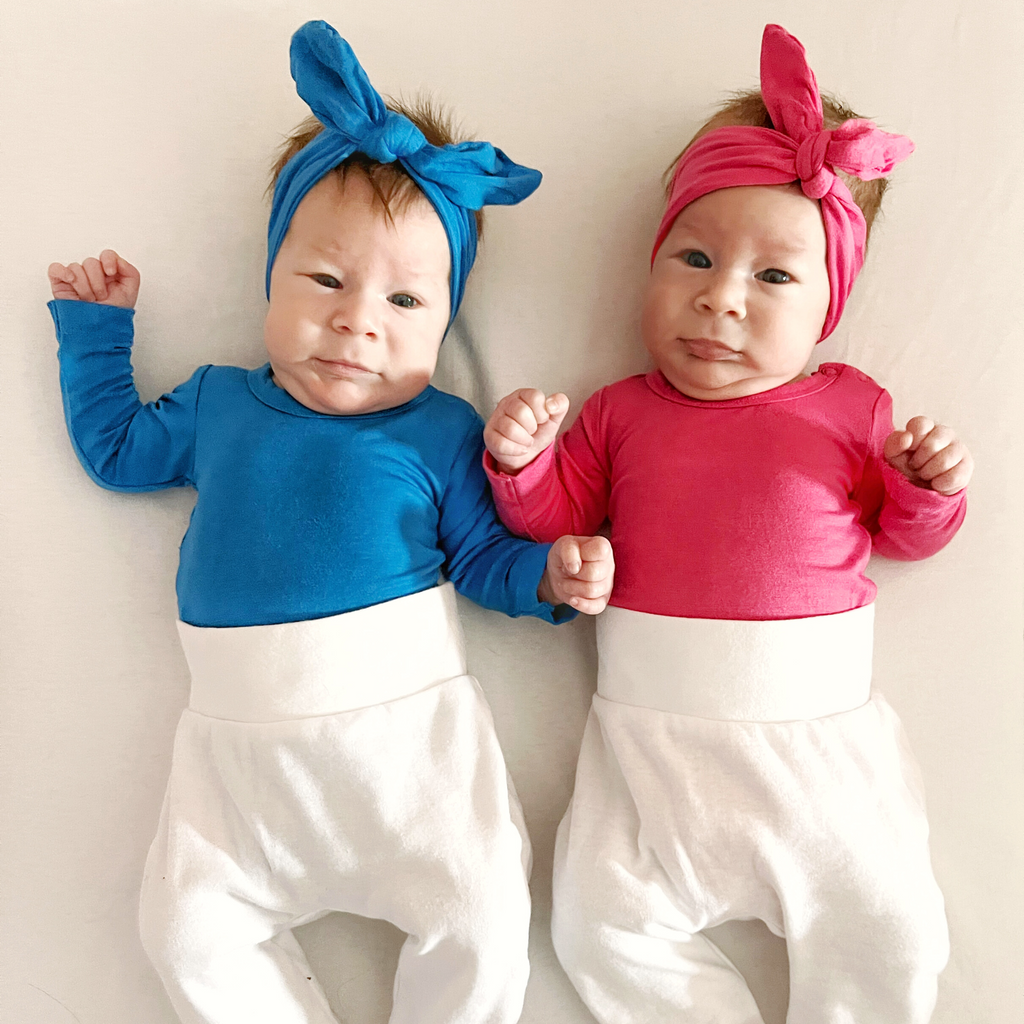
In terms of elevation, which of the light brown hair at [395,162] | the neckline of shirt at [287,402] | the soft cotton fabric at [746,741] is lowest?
the soft cotton fabric at [746,741]

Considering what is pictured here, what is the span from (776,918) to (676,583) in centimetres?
38

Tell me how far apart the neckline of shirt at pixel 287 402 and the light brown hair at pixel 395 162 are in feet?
0.72

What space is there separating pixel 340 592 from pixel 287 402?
246 millimetres

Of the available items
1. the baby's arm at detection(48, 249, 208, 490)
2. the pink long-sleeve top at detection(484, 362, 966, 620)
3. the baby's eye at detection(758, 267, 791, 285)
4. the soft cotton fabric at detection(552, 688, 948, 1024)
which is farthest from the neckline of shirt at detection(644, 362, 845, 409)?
the baby's arm at detection(48, 249, 208, 490)

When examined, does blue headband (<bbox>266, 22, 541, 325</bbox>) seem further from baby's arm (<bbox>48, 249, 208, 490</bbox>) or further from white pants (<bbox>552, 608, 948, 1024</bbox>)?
white pants (<bbox>552, 608, 948, 1024</bbox>)

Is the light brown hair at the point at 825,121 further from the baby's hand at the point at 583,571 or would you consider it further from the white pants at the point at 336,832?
the white pants at the point at 336,832

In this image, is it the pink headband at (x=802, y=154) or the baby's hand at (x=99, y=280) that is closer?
the pink headband at (x=802, y=154)

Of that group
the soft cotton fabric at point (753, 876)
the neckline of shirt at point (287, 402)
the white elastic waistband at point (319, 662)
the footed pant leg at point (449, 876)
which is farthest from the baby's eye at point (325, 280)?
the soft cotton fabric at point (753, 876)

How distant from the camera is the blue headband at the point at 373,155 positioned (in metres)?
0.92

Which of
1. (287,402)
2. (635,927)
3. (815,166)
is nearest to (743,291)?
(815,166)

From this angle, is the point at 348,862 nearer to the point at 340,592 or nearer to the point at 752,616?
the point at 340,592

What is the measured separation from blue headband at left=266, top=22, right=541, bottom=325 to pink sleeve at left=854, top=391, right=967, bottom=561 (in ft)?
1.71

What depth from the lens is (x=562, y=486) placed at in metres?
1.06

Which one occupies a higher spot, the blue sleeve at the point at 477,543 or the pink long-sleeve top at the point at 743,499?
the pink long-sleeve top at the point at 743,499
